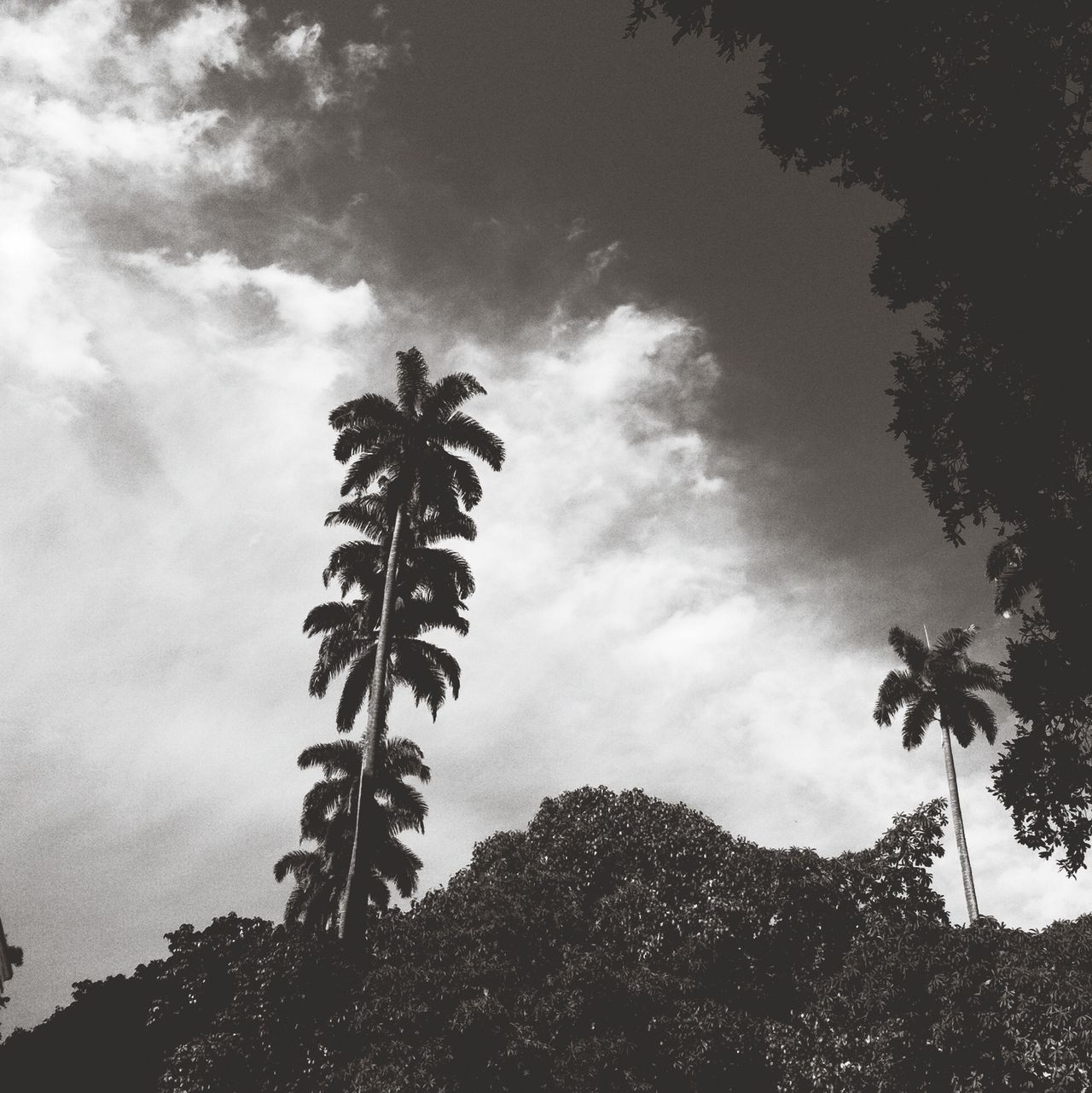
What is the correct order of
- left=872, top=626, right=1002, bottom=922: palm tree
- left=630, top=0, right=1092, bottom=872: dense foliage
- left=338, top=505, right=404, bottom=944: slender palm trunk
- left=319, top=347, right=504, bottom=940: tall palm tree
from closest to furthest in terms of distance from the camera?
left=630, top=0, right=1092, bottom=872: dense foliage < left=338, top=505, right=404, bottom=944: slender palm trunk < left=319, top=347, right=504, bottom=940: tall palm tree < left=872, top=626, right=1002, bottom=922: palm tree

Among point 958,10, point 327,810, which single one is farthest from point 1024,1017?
point 327,810

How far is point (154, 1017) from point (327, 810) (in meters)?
15.6

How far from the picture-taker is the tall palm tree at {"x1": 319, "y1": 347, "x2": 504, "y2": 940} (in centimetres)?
2327

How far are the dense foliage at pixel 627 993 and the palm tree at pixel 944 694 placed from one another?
16.3 m

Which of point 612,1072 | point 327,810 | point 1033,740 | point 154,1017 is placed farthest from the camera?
point 327,810

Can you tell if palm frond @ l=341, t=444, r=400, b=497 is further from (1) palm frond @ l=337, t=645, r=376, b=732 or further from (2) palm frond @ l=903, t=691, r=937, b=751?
(2) palm frond @ l=903, t=691, r=937, b=751

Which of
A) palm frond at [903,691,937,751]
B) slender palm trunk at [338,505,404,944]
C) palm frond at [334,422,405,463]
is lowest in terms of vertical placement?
slender palm trunk at [338,505,404,944]

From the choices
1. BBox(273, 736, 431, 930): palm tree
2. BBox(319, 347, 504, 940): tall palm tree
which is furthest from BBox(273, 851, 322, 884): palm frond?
BBox(319, 347, 504, 940): tall palm tree

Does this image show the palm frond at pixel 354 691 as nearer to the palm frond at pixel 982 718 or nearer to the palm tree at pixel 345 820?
the palm tree at pixel 345 820

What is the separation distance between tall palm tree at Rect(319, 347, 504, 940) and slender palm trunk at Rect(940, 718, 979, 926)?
23.2 m

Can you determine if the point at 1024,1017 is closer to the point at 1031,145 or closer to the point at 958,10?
the point at 1031,145

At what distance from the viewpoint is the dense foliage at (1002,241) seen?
399 inches

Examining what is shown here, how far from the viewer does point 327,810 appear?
102 ft

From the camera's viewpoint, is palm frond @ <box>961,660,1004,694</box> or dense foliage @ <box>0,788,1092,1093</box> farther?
palm frond @ <box>961,660,1004,694</box>
